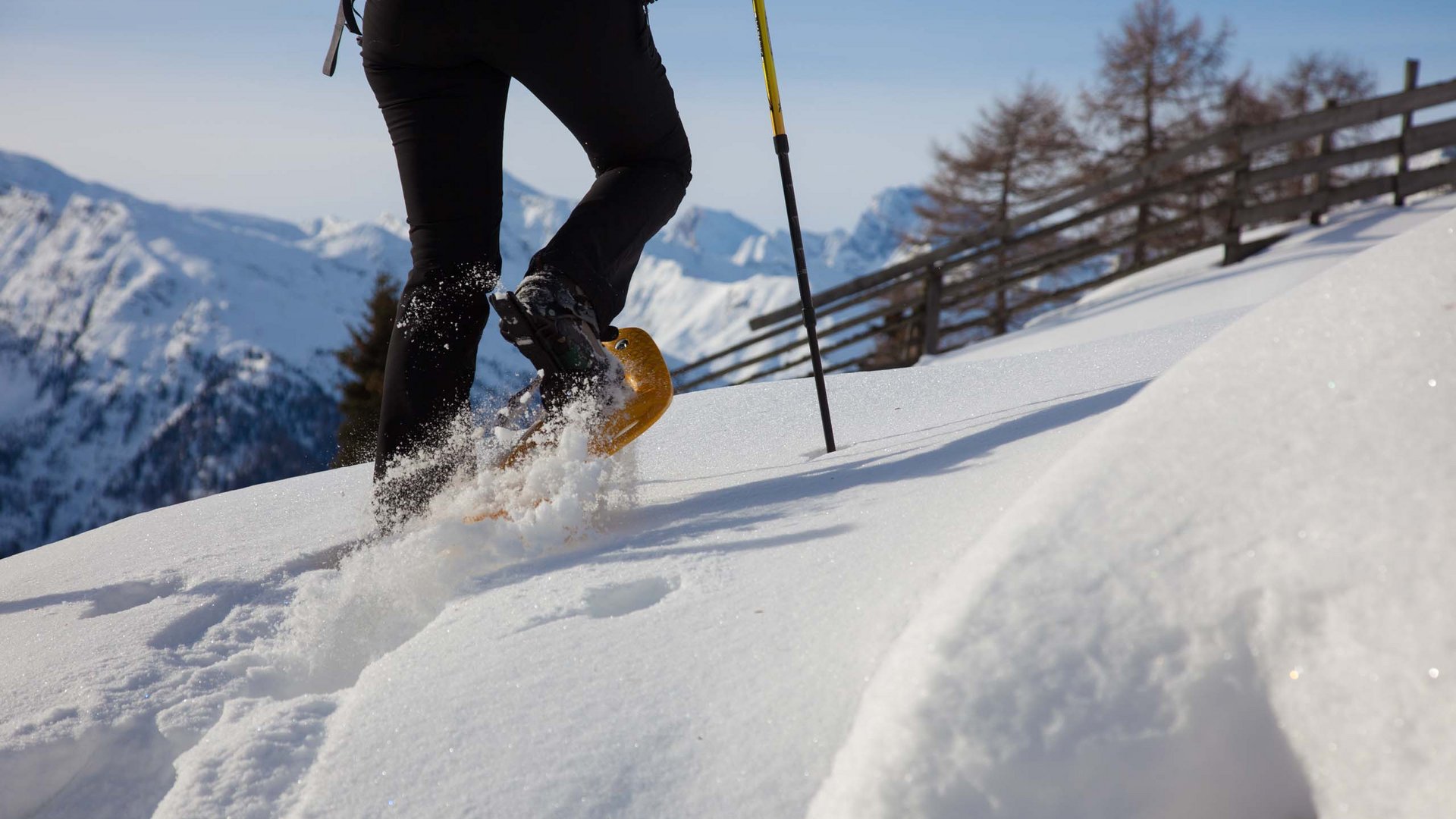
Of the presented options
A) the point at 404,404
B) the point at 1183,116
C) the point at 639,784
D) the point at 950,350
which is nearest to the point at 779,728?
the point at 639,784

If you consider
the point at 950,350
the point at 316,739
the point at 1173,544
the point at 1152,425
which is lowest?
the point at 316,739

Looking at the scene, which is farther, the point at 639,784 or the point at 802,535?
the point at 802,535

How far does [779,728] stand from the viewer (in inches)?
35.4

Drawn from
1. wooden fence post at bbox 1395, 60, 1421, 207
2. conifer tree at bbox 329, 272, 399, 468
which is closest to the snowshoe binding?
wooden fence post at bbox 1395, 60, 1421, 207

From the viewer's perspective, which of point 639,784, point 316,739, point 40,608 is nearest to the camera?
point 639,784

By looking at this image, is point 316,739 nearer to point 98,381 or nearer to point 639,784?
point 639,784

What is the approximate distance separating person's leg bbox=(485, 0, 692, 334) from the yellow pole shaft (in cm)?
59

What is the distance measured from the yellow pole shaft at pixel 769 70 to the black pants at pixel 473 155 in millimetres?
651

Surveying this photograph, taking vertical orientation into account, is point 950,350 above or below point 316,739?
above

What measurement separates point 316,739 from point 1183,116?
20.3 meters

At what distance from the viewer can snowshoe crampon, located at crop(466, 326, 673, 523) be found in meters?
A: 1.77

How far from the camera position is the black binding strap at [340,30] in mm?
1772

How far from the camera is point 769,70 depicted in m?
2.47

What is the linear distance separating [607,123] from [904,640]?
1.29 metres
